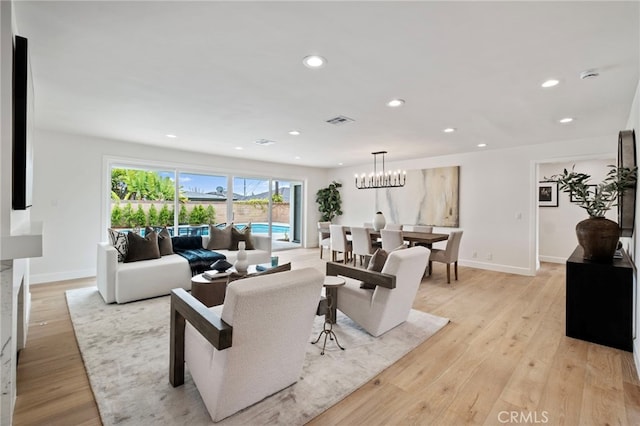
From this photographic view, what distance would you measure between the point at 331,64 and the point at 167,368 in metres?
2.64

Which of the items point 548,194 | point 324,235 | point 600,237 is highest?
point 548,194

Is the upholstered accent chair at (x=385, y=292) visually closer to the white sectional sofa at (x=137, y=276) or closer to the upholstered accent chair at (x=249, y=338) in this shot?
the upholstered accent chair at (x=249, y=338)

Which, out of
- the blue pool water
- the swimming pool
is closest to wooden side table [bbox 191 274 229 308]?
the blue pool water

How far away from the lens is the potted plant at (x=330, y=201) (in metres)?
8.35

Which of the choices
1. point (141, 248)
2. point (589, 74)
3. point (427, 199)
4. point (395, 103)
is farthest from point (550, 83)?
point (141, 248)

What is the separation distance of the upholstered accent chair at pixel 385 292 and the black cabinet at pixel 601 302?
1.44 meters

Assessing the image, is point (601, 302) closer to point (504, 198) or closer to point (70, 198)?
point (504, 198)

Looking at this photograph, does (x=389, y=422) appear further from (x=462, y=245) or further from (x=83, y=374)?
(x=462, y=245)

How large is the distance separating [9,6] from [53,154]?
398 cm

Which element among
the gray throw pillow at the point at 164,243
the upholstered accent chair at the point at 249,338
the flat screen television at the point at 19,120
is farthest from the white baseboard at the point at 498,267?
the flat screen television at the point at 19,120

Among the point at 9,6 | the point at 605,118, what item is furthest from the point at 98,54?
the point at 605,118

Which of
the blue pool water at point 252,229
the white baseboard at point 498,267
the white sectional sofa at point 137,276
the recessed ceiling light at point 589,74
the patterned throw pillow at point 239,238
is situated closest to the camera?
the recessed ceiling light at point 589,74

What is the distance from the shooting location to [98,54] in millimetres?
2197

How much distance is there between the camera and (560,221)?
6.50m
